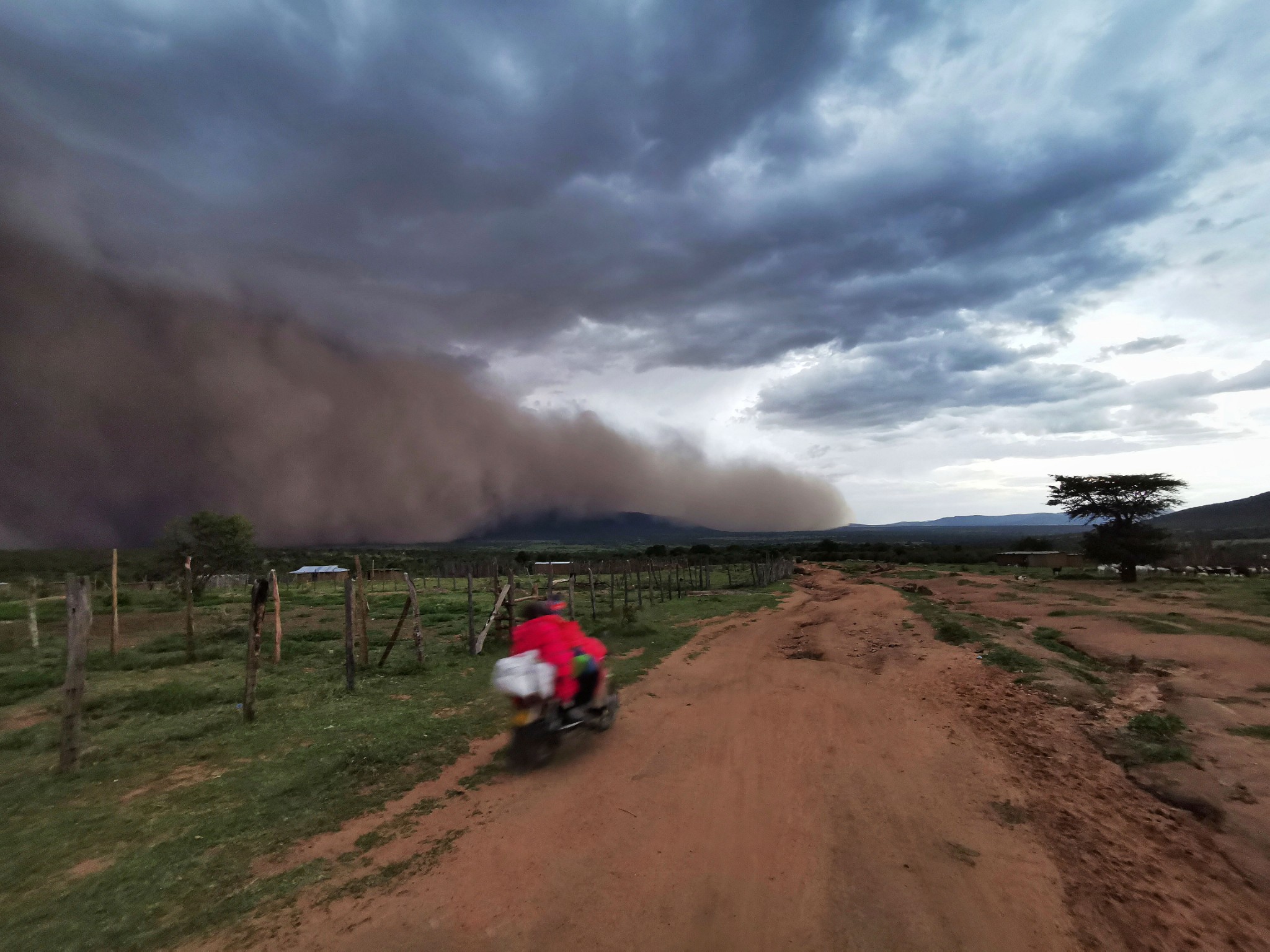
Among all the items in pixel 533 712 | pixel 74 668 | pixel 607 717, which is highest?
pixel 74 668

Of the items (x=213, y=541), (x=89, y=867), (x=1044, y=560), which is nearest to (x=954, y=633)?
(x=89, y=867)

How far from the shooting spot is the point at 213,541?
49031 mm

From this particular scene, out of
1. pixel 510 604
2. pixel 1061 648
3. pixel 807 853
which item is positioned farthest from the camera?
pixel 510 604

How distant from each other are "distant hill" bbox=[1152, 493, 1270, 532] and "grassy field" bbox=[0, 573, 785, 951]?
144436 millimetres

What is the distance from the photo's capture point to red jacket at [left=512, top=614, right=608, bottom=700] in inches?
279

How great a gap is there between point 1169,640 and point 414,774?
18407 mm

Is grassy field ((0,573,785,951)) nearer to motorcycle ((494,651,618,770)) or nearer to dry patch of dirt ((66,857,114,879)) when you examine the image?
dry patch of dirt ((66,857,114,879))

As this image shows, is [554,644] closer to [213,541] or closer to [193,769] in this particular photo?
[193,769]

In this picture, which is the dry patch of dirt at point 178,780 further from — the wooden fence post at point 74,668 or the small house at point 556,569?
the small house at point 556,569

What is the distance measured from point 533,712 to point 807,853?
3.55m

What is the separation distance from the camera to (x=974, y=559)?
6228 centimetres

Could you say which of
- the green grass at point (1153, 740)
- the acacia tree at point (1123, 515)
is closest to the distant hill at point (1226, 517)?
the acacia tree at point (1123, 515)

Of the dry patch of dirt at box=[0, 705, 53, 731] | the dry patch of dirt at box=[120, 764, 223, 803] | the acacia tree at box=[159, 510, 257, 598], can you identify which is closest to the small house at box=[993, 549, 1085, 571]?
the dry patch of dirt at box=[120, 764, 223, 803]

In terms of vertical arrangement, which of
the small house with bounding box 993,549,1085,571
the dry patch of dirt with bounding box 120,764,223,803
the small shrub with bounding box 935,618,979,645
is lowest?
the small house with bounding box 993,549,1085,571
